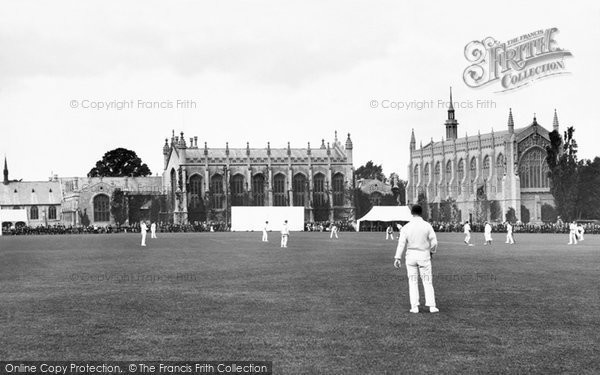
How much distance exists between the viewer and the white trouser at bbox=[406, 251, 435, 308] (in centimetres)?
1448

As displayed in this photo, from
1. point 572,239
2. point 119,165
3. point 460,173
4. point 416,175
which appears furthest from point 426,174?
point 572,239

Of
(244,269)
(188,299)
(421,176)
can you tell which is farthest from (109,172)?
(188,299)

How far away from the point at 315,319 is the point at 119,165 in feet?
410

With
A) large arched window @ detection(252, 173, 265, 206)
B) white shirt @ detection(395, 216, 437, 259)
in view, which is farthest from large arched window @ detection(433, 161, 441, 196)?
white shirt @ detection(395, 216, 437, 259)

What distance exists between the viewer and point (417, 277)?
47.7 ft

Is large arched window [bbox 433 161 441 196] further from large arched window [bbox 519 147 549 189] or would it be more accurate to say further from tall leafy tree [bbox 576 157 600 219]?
tall leafy tree [bbox 576 157 600 219]

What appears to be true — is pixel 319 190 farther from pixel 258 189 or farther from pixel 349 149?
pixel 258 189

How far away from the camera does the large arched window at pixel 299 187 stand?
11594cm

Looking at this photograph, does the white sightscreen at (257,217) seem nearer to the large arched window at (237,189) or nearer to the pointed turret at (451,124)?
the large arched window at (237,189)

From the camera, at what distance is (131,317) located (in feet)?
46.3

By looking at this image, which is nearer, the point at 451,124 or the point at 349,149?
the point at 349,149

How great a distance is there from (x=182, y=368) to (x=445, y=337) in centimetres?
394

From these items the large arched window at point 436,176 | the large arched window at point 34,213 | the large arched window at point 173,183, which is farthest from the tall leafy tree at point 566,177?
the large arched window at point 34,213

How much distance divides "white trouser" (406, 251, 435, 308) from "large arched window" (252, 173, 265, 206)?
101 m
